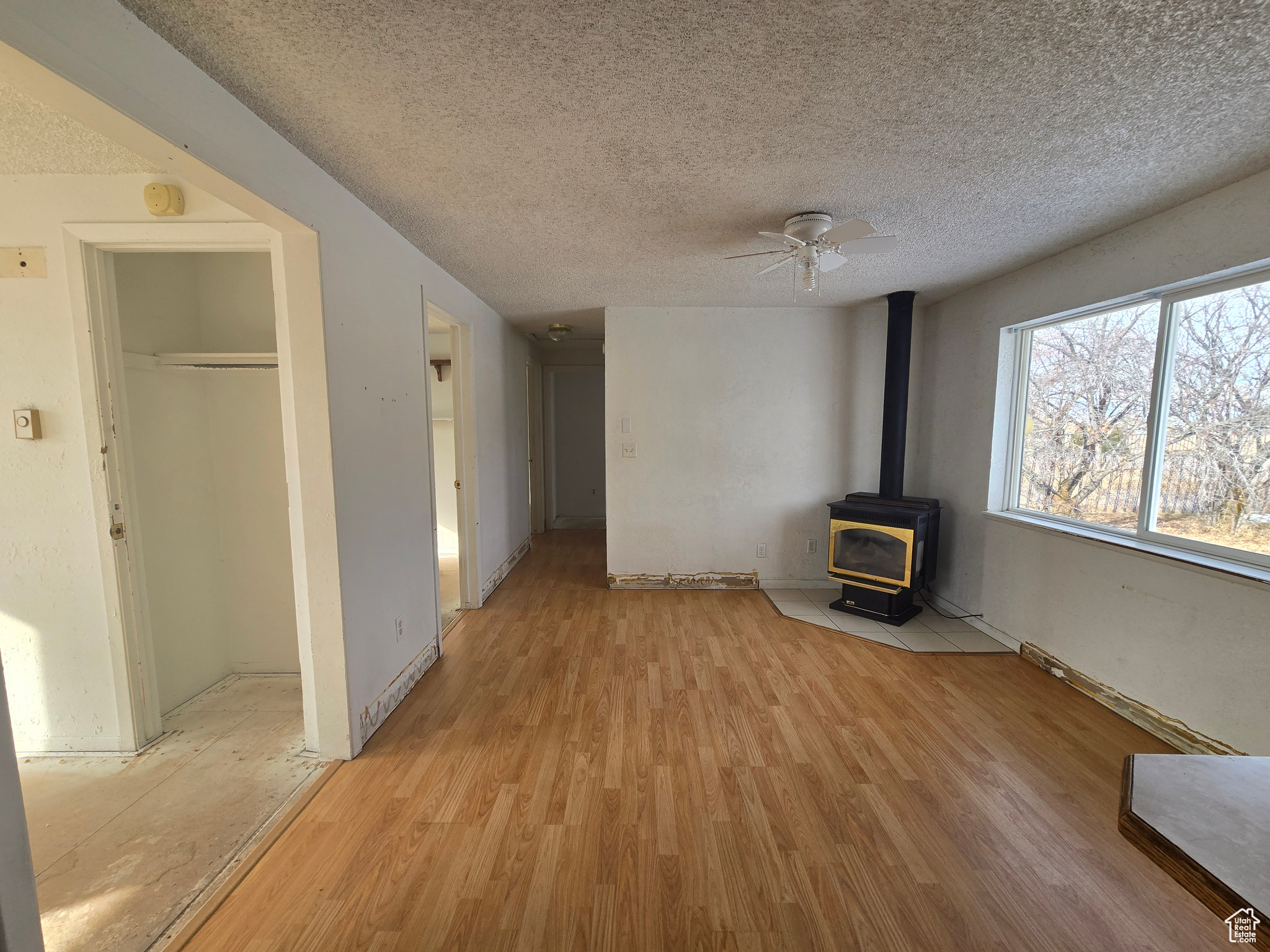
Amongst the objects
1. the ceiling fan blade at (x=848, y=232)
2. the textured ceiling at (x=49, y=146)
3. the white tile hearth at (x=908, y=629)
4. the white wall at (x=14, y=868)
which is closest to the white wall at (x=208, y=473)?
the textured ceiling at (x=49, y=146)

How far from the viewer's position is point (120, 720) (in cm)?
207

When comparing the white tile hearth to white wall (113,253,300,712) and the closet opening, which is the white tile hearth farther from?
white wall (113,253,300,712)

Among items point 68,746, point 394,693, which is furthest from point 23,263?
point 394,693

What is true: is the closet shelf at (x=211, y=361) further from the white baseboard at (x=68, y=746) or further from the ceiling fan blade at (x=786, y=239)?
the ceiling fan blade at (x=786, y=239)

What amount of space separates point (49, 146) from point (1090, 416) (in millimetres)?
4674

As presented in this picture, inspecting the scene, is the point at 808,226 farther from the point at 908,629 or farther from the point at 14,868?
the point at 14,868

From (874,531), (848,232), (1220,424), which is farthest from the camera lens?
(874,531)

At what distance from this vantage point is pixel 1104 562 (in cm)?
249

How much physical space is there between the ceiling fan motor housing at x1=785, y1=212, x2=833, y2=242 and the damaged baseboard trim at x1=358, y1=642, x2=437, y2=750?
2.80 metres

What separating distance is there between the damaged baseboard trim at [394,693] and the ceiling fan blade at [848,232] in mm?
2800

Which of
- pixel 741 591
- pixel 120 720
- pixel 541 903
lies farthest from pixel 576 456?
pixel 541 903

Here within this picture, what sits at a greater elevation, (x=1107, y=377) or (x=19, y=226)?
(x=19, y=226)

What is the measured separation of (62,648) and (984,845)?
138 inches

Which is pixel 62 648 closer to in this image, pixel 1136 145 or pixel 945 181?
pixel 945 181
